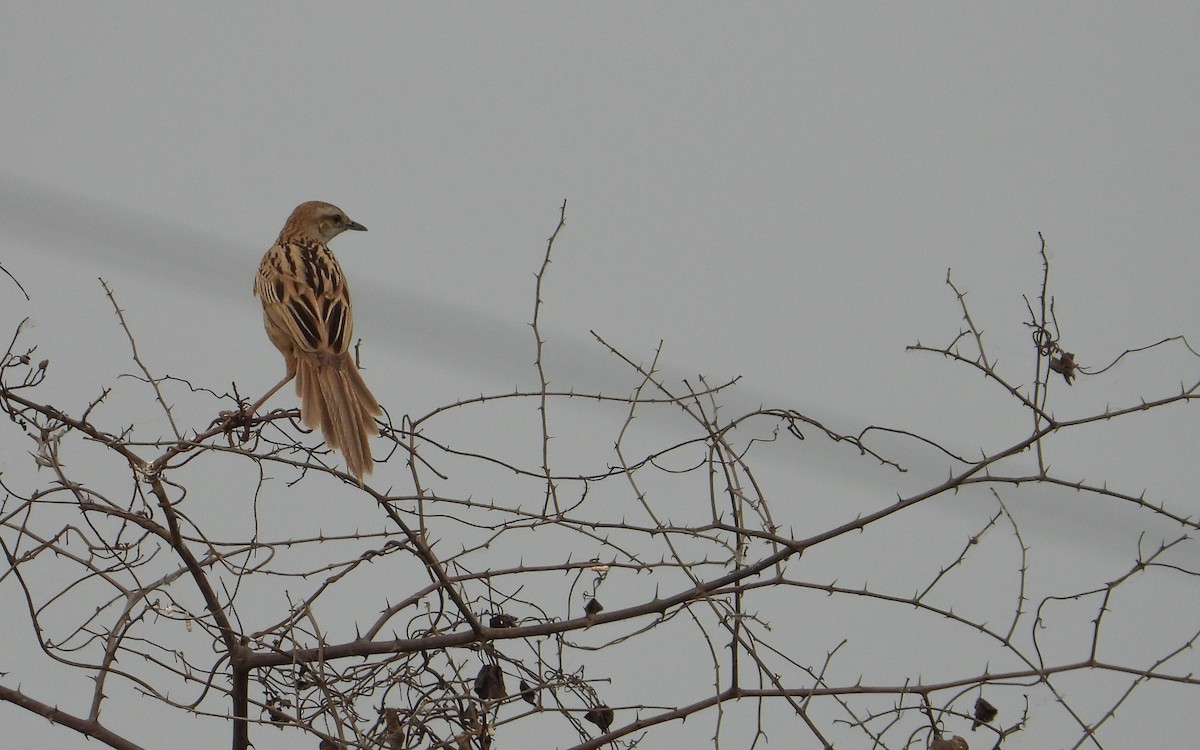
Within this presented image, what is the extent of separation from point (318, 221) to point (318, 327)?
62.0 inches

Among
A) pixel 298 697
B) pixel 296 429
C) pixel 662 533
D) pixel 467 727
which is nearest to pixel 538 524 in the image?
pixel 662 533

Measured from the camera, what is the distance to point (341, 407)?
13.1 ft

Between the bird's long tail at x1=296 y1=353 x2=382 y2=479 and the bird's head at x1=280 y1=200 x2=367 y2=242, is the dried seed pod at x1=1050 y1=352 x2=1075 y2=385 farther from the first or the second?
the bird's head at x1=280 y1=200 x2=367 y2=242

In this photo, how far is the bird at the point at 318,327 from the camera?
3947mm

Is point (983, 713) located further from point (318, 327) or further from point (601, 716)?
point (318, 327)

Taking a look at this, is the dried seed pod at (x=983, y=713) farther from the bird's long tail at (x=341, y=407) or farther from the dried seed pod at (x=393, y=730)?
the bird's long tail at (x=341, y=407)

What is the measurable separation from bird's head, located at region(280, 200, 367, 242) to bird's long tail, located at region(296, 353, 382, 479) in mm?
1867

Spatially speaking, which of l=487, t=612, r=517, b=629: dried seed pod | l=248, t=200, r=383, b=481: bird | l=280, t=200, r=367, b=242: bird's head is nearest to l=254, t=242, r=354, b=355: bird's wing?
l=248, t=200, r=383, b=481: bird

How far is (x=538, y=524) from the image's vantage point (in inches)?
122

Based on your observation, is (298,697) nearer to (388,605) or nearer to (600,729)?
(388,605)

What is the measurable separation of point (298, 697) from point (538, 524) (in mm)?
741

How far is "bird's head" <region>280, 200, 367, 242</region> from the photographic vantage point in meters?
6.04

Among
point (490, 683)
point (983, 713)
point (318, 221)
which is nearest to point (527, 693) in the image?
point (490, 683)

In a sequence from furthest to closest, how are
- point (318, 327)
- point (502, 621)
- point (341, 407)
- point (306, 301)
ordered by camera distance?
point (306, 301) < point (318, 327) < point (341, 407) < point (502, 621)
